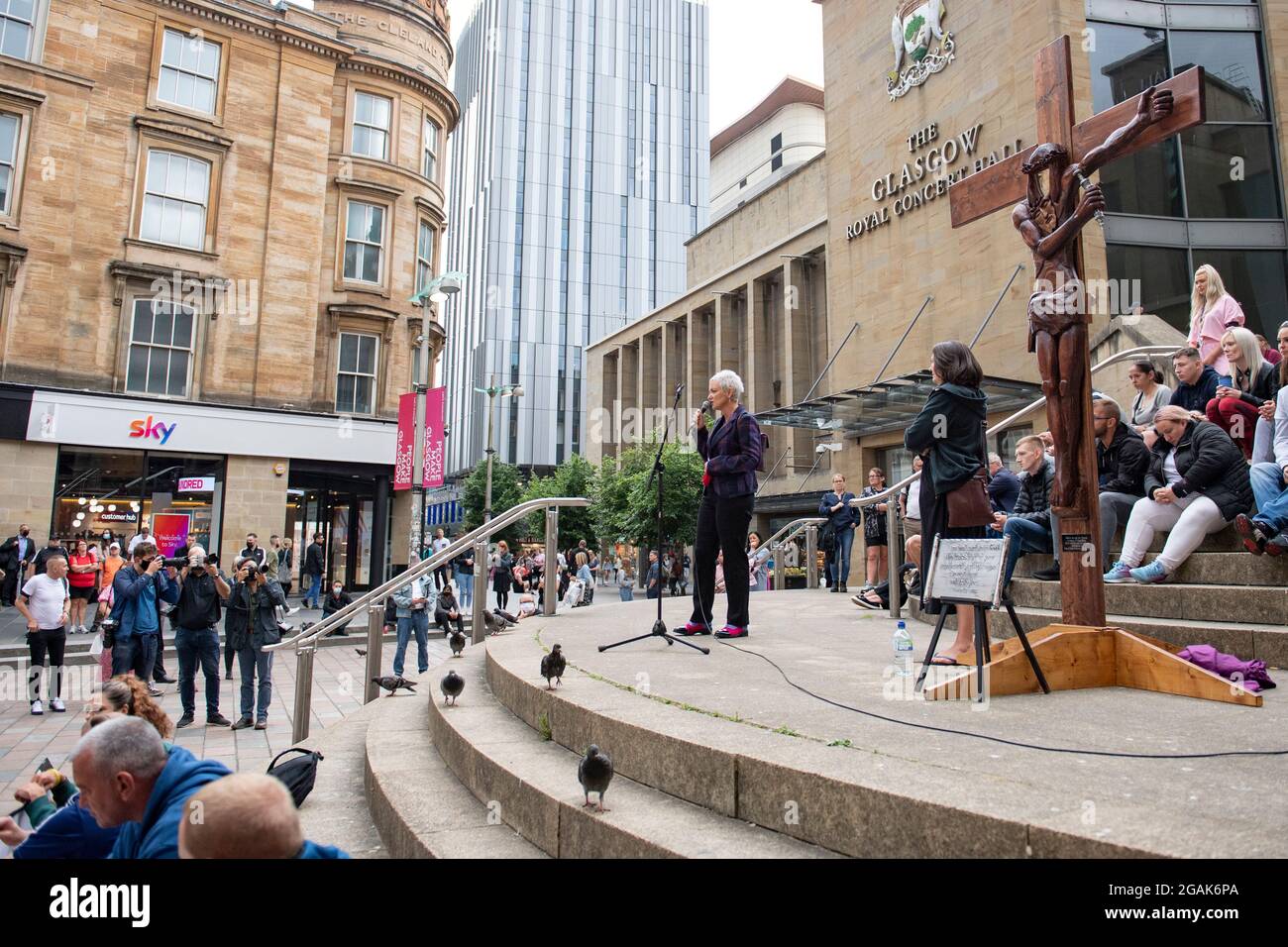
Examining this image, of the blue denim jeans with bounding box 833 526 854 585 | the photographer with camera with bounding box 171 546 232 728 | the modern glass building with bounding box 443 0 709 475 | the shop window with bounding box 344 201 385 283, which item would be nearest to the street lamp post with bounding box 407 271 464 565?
the shop window with bounding box 344 201 385 283

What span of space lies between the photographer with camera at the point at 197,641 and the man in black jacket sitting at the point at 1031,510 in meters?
8.71

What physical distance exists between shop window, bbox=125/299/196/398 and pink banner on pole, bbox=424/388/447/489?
7.22 metres

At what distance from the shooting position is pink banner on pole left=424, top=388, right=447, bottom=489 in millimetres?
15307

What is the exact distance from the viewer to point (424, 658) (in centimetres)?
1134

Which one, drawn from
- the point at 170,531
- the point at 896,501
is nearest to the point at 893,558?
the point at 896,501

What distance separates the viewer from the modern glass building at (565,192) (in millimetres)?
73125

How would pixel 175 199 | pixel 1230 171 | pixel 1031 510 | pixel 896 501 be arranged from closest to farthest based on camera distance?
pixel 1031 510
pixel 896 501
pixel 175 199
pixel 1230 171

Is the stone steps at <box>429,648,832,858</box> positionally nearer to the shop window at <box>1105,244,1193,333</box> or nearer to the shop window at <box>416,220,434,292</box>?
the shop window at <box>416,220,434,292</box>

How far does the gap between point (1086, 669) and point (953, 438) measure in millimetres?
1465

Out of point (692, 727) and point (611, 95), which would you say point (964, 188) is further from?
point (611, 95)

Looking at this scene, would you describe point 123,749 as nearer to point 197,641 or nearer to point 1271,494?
point 1271,494

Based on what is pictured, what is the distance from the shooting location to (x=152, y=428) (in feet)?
61.4

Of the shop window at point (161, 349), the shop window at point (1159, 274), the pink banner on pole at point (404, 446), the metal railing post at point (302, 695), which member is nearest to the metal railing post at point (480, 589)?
the metal railing post at point (302, 695)
